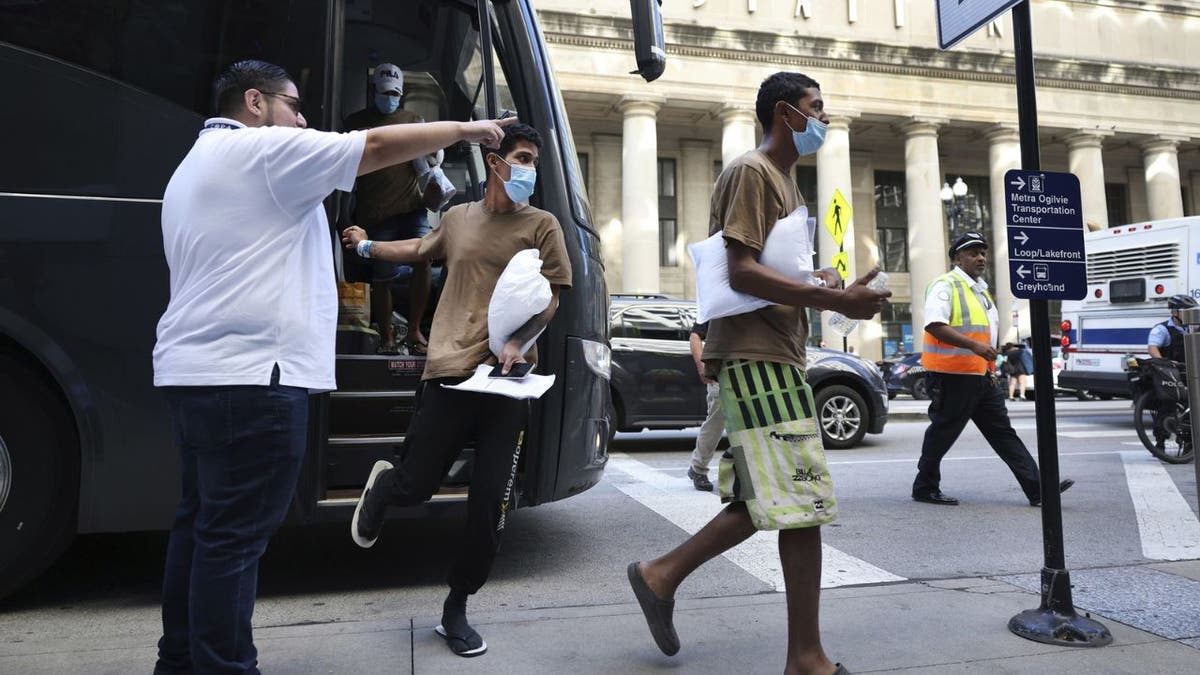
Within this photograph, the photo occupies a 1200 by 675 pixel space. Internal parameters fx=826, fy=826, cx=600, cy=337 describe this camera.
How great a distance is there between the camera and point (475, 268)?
332 cm

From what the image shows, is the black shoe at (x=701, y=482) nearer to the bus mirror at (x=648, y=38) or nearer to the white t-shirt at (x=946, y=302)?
the white t-shirt at (x=946, y=302)

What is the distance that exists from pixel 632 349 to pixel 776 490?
734 centimetres

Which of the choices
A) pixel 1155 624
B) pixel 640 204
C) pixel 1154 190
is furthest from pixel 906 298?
pixel 1155 624

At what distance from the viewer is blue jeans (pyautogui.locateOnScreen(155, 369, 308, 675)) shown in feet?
7.50

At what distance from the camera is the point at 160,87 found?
3756 millimetres

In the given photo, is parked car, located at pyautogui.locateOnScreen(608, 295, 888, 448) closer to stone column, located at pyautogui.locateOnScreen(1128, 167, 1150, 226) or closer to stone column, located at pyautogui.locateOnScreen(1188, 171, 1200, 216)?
stone column, located at pyautogui.locateOnScreen(1128, 167, 1150, 226)

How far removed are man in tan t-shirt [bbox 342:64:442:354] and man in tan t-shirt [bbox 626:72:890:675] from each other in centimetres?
269

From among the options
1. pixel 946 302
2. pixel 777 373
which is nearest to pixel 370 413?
pixel 777 373

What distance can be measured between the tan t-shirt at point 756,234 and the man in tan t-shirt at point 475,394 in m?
0.80

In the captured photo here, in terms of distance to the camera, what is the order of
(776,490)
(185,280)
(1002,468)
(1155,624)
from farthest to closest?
(1002,468)
(1155,624)
(776,490)
(185,280)

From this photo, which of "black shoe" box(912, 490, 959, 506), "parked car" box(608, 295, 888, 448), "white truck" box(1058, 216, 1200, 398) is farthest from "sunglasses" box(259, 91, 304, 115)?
"white truck" box(1058, 216, 1200, 398)

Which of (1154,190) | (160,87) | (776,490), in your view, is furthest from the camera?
(1154,190)

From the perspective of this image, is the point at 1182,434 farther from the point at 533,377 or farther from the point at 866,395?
the point at 533,377

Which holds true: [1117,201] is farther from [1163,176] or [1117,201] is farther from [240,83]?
[240,83]
